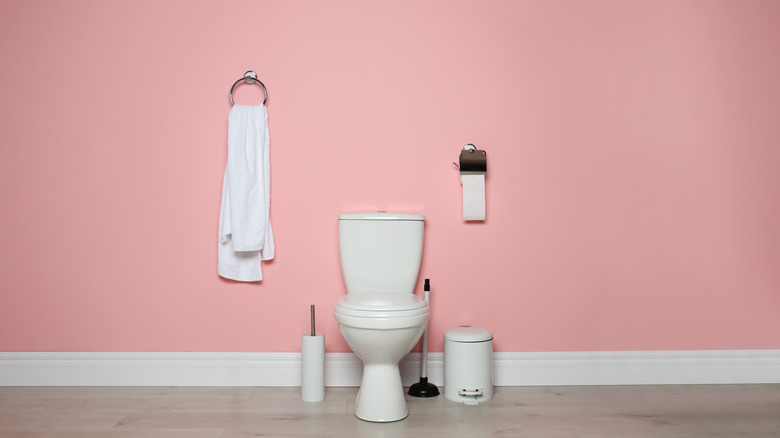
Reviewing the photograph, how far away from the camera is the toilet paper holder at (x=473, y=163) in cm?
220

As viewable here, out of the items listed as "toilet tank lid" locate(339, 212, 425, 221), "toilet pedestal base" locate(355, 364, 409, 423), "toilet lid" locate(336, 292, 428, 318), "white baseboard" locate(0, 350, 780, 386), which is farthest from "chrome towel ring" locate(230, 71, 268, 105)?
"toilet pedestal base" locate(355, 364, 409, 423)

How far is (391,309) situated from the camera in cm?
172

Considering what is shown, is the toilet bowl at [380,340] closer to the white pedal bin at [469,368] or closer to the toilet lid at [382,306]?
the toilet lid at [382,306]

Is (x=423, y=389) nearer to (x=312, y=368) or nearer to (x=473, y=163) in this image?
(x=312, y=368)

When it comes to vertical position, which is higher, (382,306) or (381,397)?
(382,306)

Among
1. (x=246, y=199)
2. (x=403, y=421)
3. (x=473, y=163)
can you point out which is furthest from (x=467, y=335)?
(x=246, y=199)

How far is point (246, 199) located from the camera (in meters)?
2.19

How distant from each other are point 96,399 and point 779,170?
3.04m

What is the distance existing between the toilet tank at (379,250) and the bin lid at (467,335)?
0.85ft

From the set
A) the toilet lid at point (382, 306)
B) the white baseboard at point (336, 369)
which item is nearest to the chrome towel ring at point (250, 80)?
the toilet lid at point (382, 306)

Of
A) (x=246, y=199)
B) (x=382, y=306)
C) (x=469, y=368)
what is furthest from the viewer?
(x=246, y=199)

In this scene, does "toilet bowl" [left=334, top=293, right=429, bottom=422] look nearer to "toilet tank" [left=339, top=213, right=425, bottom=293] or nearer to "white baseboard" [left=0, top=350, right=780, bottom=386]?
"toilet tank" [left=339, top=213, right=425, bottom=293]

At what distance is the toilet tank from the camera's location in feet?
6.93

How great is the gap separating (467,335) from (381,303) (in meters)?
0.48
